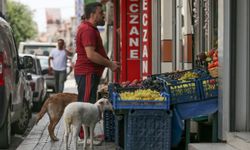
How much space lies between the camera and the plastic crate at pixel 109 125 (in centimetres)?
928

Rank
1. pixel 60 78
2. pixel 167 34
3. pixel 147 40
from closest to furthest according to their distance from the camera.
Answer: pixel 167 34
pixel 147 40
pixel 60 78

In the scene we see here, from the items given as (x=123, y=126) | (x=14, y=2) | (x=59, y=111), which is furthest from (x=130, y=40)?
(x=14, y=2)

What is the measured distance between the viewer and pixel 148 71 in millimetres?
13141

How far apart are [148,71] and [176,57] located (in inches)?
43.4

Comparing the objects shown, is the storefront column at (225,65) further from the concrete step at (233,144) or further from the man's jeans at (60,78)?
the man's jeans at (60,78)

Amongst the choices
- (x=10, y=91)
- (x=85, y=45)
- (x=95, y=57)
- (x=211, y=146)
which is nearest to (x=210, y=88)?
(x=211, y=146)

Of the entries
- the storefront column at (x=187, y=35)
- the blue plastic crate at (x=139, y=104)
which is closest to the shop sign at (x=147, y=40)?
the storefront column at (x=187, y=35)

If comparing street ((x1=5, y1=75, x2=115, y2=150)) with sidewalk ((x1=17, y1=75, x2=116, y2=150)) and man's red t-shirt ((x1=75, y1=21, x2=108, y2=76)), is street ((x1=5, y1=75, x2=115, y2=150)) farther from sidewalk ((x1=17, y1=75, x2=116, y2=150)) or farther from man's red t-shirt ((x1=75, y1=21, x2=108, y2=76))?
man's red t-shirt ((x1=75, y1=21, x2=108, y2=76))

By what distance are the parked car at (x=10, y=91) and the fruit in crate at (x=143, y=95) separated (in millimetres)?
2151

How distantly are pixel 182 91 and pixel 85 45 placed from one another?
181cm

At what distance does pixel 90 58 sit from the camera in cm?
877

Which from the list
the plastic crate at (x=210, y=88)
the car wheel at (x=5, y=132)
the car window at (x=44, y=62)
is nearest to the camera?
the plastic crate at (x=210, y=88)

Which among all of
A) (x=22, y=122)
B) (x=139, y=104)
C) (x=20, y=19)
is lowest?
(x=22, y=122)

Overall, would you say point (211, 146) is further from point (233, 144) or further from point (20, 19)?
point (20, 19)
